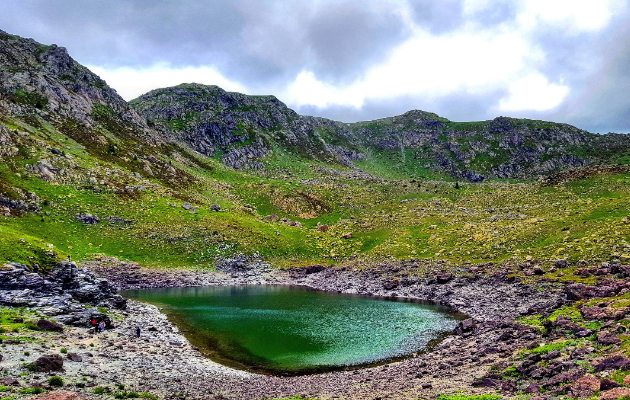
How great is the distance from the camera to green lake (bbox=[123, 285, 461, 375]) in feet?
131

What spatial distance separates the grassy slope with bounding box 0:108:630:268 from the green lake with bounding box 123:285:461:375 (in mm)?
24522

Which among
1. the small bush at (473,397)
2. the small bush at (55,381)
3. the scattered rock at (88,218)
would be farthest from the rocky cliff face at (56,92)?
the small bush at (473,397)

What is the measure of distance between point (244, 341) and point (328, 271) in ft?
165

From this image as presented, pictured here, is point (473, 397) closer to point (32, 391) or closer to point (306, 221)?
point (32, 391)

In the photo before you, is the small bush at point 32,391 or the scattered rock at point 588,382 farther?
the small bush at point 32,391

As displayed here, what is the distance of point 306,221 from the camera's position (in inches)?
5335

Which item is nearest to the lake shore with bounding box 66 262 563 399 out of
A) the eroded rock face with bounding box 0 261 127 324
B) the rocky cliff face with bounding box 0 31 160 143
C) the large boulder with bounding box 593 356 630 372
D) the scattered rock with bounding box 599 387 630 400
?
the eroded rock face with bounding box 0 261 127 324

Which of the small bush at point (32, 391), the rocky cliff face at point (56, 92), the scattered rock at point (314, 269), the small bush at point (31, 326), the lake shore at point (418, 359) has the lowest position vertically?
the lake shore at point (418, 359)

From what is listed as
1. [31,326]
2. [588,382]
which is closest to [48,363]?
[31,326]

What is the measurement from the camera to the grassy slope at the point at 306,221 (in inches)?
3098

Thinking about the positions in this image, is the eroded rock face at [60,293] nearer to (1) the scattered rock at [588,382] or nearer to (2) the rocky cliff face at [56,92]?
(1) the scattered rock at [588,382]

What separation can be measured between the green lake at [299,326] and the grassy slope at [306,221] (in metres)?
24.5

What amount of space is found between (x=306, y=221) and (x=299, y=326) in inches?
3294

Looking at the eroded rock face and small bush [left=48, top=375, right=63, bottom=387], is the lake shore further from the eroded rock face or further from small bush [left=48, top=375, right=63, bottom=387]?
small bush [left=48, top=375, right=63, bottom=387]
